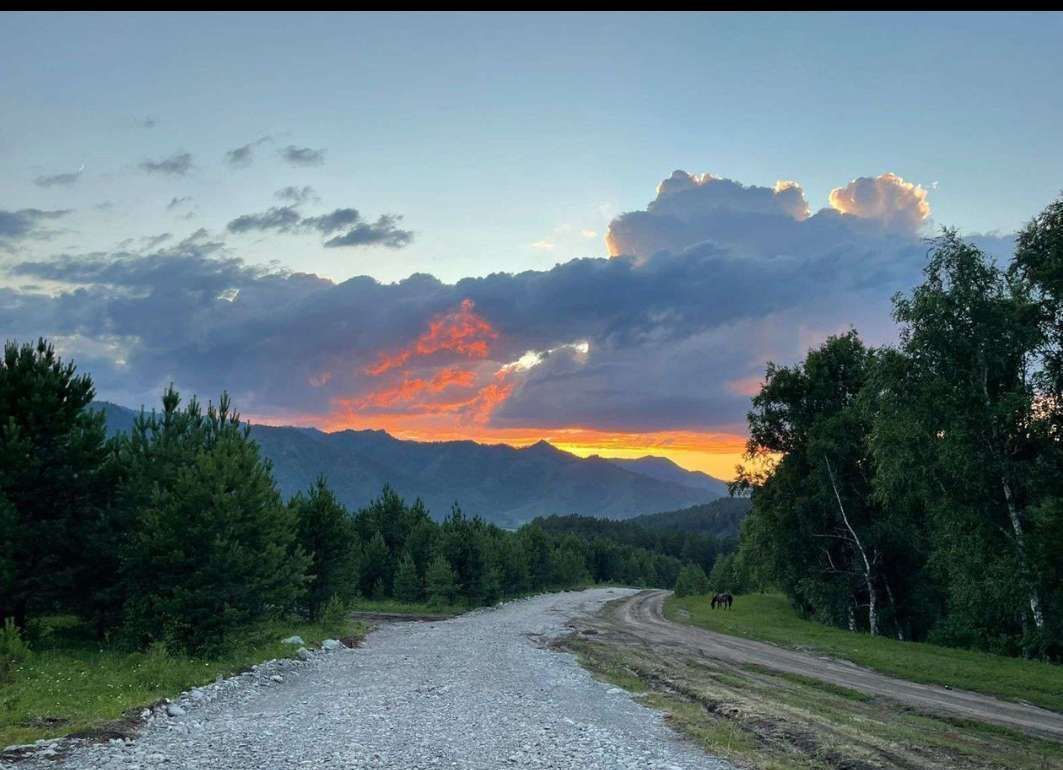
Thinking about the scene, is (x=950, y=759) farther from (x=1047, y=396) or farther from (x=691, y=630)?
(x=691, y=630)

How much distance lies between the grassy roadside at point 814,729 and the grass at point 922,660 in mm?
6089

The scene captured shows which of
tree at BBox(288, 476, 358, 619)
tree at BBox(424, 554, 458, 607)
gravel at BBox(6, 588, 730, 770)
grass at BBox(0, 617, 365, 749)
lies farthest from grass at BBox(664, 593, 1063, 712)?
grass at BBox(0, 617, 365, 749)

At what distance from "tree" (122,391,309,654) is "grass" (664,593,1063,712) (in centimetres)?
2583

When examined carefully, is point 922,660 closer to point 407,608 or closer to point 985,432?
point 985,432

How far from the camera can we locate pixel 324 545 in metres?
45.6

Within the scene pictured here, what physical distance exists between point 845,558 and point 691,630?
1611 cm

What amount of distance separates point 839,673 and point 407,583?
1847 inches

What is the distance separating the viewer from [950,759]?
47.2 feet

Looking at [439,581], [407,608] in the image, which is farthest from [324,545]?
[439,581]

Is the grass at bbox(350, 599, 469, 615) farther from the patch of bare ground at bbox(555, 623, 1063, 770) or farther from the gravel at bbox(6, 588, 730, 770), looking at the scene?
the patch of bare ground at bbox(555, 623, 1063, 770)

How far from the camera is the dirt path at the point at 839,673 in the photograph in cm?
1984

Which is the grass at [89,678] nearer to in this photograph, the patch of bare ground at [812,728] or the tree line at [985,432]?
the patch of bare ground at [812,728]
